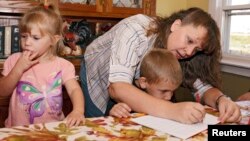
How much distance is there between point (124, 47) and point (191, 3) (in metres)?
1.96

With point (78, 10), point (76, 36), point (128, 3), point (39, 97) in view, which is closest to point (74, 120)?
point (39, 97)

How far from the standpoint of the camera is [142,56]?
50.4 inches

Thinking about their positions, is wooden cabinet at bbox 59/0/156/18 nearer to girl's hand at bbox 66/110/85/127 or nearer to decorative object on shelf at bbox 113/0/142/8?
decorative object on shelf at bbox 113/0/142/8

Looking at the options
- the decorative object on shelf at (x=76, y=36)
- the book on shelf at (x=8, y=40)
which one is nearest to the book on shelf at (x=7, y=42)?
the book on shelf at (x=8, y=40)

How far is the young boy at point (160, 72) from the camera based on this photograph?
1213 millimetres

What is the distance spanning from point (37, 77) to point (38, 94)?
79 millimetres

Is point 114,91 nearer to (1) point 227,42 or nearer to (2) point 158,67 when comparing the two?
(2) point 158,67

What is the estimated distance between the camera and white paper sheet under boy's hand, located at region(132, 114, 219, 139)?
2.82 feet

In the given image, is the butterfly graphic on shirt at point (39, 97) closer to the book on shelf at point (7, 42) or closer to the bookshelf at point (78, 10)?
the bookshelf at point (78, 10)

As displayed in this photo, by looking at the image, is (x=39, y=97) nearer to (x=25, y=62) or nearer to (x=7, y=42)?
(x=25, y=62)

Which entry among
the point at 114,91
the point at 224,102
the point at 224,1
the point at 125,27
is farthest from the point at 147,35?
the point at 224,1

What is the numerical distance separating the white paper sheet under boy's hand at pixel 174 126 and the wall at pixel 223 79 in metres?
1.36

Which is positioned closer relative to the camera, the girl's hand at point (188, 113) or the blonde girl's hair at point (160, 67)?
the girl's hand at point (188, 113)

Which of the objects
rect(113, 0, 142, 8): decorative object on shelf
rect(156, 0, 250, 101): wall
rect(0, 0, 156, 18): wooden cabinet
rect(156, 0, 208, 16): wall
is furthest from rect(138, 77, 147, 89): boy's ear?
rect(156, 0, 208, 16): wall
